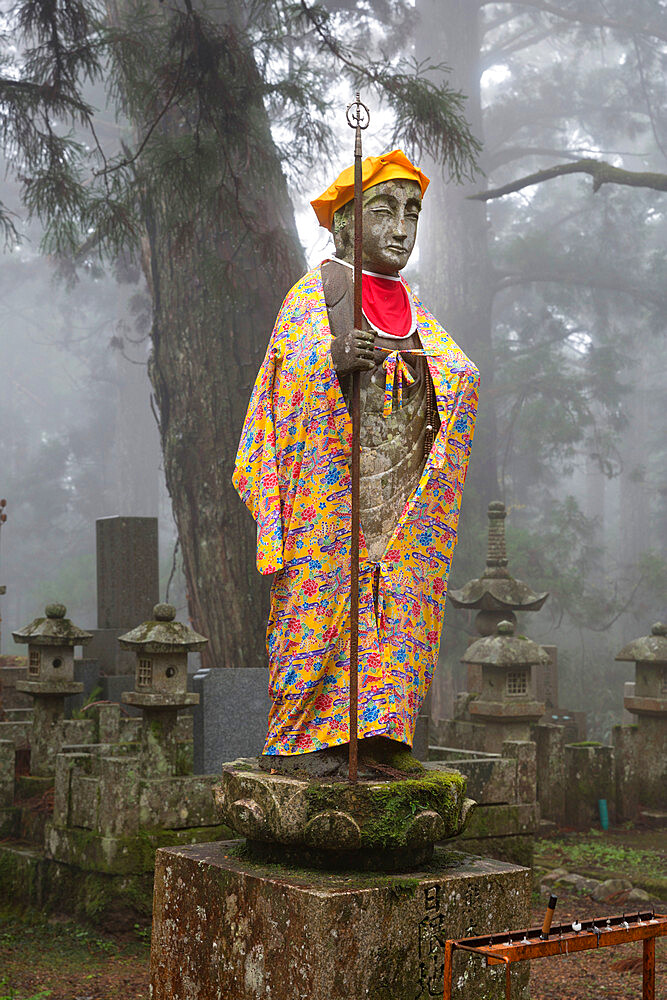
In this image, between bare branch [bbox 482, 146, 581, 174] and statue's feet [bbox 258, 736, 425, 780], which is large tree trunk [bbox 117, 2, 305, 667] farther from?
bare branch [bbox 482, 146, 581, 174]

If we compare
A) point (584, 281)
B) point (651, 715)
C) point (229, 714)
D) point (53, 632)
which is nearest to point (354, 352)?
point (229, 714)

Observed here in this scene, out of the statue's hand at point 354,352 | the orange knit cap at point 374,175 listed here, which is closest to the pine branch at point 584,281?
the orange knit cap at point 374,175

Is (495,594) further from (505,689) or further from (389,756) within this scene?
(389,756)

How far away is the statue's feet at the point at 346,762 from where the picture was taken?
3.66 m

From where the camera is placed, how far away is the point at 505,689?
10.0 metres

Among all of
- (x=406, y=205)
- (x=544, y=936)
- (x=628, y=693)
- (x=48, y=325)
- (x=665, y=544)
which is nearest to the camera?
(x=544, y=936)

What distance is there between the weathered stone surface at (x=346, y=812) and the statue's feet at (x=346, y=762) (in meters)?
0.06

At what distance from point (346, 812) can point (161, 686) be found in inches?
148

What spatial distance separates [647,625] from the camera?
24.8 metres

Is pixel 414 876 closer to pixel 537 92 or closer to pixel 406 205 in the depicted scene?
pixel 406 205

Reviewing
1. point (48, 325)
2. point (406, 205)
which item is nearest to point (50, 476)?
point (48, 325)

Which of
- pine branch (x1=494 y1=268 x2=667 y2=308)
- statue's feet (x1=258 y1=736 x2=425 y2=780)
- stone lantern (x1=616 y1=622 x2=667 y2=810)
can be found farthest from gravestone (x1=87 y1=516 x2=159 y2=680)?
pine branch (x1=494 y1=268 x2=667 y2=308)

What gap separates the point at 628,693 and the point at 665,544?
14.6 meters

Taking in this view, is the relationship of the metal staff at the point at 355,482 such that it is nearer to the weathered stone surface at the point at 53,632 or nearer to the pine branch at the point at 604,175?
the weathered stone surface at the point at 53,632
